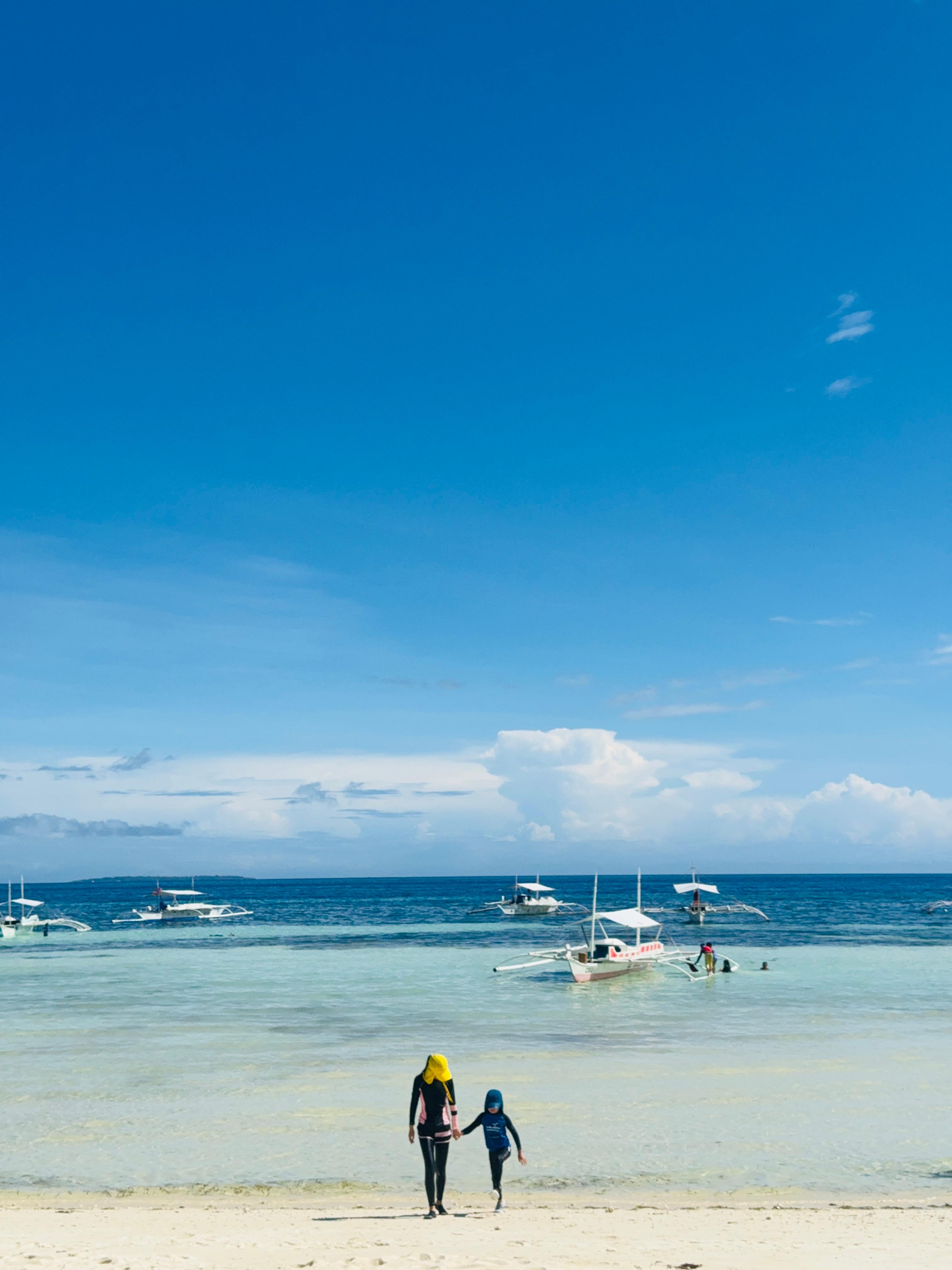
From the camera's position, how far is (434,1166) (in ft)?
49.6

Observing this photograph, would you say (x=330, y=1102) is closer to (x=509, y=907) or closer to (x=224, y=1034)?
(x=224, y=1034)

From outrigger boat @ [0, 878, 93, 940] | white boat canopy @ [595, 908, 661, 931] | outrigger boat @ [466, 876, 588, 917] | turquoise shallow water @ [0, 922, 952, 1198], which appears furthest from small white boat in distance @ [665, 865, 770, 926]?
outrigger boat @ [0, 878, 93, 940]

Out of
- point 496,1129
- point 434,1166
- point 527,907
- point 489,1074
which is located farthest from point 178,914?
point 496,1129

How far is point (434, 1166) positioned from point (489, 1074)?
1275 cm

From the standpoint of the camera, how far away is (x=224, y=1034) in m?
34.6

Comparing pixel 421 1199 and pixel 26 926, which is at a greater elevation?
pixel 421 1199

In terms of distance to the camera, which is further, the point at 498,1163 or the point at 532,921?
the point at 532,921

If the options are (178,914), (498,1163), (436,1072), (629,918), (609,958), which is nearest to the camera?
(436,1072)

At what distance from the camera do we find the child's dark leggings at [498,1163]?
49.9 feet

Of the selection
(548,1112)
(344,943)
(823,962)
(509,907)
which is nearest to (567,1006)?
(548,1112)

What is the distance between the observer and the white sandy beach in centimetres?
1234

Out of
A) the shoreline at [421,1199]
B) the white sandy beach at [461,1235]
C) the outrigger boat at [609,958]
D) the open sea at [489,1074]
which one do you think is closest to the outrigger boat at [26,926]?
the open sea at [489,1074]

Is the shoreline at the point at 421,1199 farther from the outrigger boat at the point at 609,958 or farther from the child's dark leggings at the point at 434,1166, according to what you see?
the outrigger boat at the point at 609,958

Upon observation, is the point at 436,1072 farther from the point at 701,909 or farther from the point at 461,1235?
the point at 701,909
